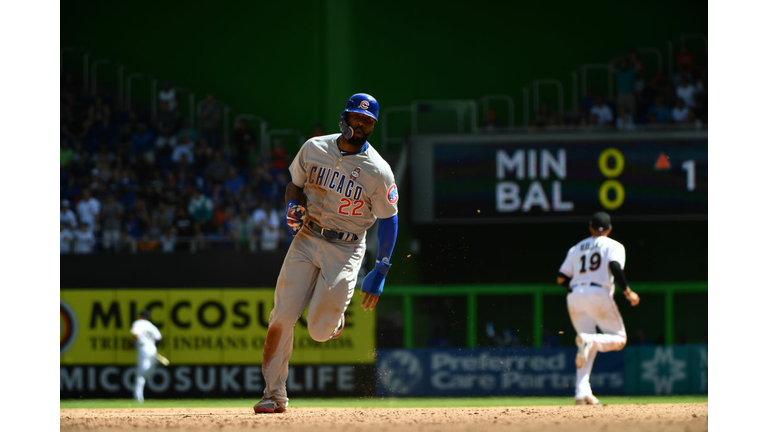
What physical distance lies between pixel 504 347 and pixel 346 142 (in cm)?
961

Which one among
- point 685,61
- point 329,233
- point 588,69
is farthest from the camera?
point 588,69

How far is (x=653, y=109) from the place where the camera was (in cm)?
1598

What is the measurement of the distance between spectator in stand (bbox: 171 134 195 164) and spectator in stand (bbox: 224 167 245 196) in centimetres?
86

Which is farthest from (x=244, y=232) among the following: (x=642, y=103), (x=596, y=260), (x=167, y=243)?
(x=642, y=103)

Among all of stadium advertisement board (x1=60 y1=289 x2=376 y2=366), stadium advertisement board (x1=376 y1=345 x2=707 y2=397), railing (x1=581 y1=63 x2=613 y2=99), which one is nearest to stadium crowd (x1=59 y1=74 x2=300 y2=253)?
stadium advertisement board (x1=60 y1=289 x2=376 y2=366)

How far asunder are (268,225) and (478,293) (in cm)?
346

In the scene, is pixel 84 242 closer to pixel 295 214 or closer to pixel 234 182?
pixel 234 182

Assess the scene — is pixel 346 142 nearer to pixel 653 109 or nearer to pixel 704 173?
pixel 704 173

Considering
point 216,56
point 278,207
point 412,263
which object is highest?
point 216,56

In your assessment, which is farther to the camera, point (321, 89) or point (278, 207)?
point (321, 89)

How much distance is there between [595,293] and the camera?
8.62 m

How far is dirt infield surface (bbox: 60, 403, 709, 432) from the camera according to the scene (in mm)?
5309

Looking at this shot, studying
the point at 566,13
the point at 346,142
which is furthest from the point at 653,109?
the point at 346,142

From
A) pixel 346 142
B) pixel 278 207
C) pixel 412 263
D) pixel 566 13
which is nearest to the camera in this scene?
pixel 346 142
